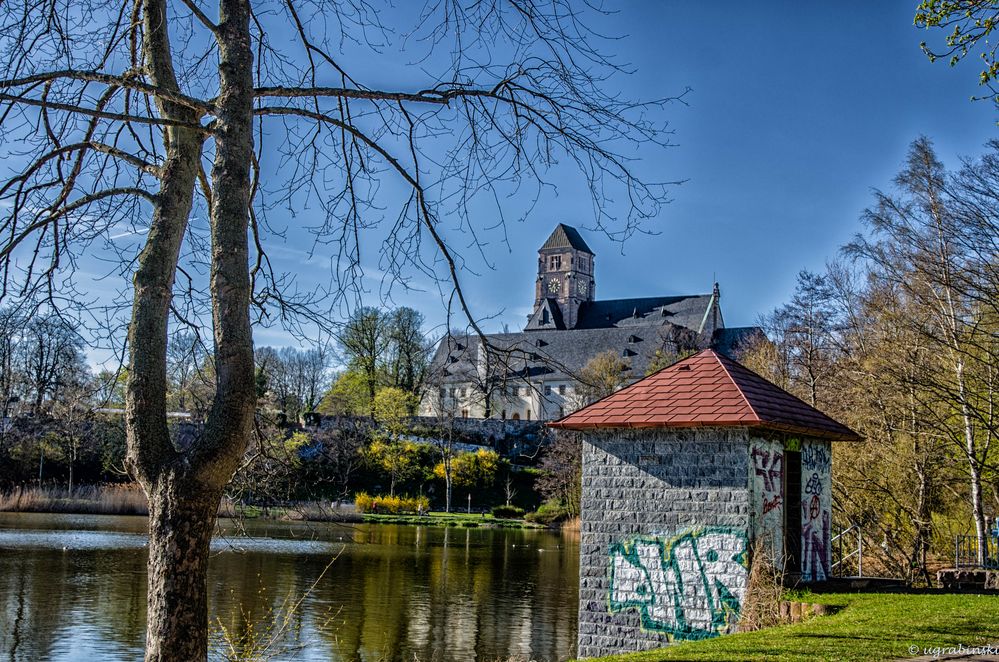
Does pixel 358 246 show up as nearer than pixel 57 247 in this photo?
No

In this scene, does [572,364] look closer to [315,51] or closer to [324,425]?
[324,425]

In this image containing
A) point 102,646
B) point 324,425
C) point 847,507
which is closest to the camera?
point 102,646

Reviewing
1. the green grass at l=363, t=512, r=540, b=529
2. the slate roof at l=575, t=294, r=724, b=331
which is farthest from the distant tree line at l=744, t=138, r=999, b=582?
the slate roof at l=575, t=294, r=724, b=331

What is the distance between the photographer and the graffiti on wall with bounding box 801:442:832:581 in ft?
43.2

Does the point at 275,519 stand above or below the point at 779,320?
below

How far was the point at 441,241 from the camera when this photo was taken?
6.62m

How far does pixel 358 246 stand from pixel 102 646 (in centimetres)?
931

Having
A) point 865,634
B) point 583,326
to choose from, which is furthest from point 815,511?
point 583,326

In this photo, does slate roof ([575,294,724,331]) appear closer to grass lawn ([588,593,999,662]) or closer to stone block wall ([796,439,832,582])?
stone block wall ([796,439,832,582])

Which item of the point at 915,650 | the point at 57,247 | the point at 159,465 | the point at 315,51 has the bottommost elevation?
the point at 915,650

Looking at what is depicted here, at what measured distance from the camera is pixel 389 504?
46.4 meters

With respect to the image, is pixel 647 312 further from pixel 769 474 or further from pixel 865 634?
pixel 865 634

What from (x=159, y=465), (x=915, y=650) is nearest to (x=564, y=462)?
(x=915, y=650)

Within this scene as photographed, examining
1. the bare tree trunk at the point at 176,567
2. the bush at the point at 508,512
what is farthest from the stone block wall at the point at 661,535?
the bush at the point at 508,512
